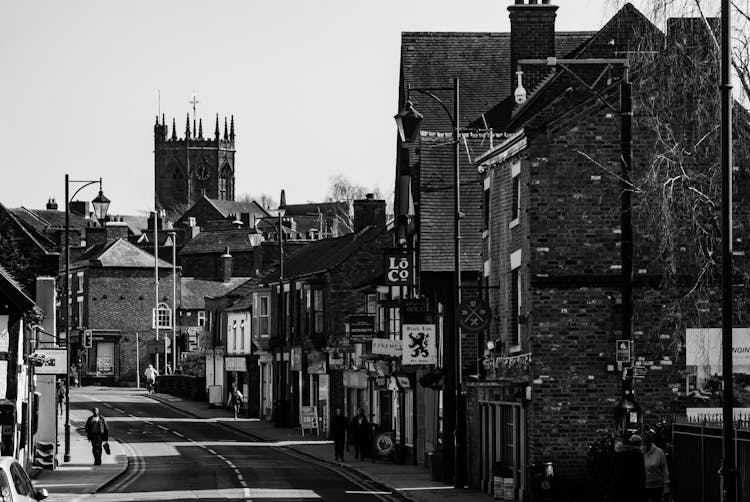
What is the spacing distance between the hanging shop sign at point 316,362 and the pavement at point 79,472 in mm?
9079

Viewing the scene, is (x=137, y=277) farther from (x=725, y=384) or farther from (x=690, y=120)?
(x=725, y=384)

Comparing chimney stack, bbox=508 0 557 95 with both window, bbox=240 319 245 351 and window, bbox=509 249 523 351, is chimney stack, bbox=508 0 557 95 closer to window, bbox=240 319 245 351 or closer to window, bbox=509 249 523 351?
window, bbox=509 249 523 351

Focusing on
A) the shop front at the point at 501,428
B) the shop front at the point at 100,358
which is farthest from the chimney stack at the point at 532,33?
the shop front at the point at 100,358

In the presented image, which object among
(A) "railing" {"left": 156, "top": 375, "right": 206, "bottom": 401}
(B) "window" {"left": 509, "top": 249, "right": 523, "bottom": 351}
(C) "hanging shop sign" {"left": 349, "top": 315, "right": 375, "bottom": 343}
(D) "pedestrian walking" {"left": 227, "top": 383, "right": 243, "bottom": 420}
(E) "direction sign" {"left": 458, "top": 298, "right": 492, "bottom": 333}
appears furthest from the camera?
(A) "railing" {"left": 156, "top": 375, "right": 206, "bottom": 401}

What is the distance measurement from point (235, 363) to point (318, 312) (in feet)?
53.5

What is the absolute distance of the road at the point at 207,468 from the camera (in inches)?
1485

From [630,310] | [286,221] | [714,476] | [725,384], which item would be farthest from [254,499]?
[286,221]

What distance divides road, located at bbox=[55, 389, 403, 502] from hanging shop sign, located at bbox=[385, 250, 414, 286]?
5457mm

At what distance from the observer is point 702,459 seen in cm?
2669

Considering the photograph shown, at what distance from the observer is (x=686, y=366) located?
105ft

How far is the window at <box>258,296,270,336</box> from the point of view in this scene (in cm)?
7806

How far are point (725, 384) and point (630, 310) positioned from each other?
11574mm

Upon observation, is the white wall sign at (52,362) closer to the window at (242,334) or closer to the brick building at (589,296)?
the brick building at (589,296)

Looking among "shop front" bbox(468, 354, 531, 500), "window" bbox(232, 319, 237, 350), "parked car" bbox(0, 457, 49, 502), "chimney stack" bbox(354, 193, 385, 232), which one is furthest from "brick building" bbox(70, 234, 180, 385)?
"parked car" bbox(0, 457, 49, 502)
